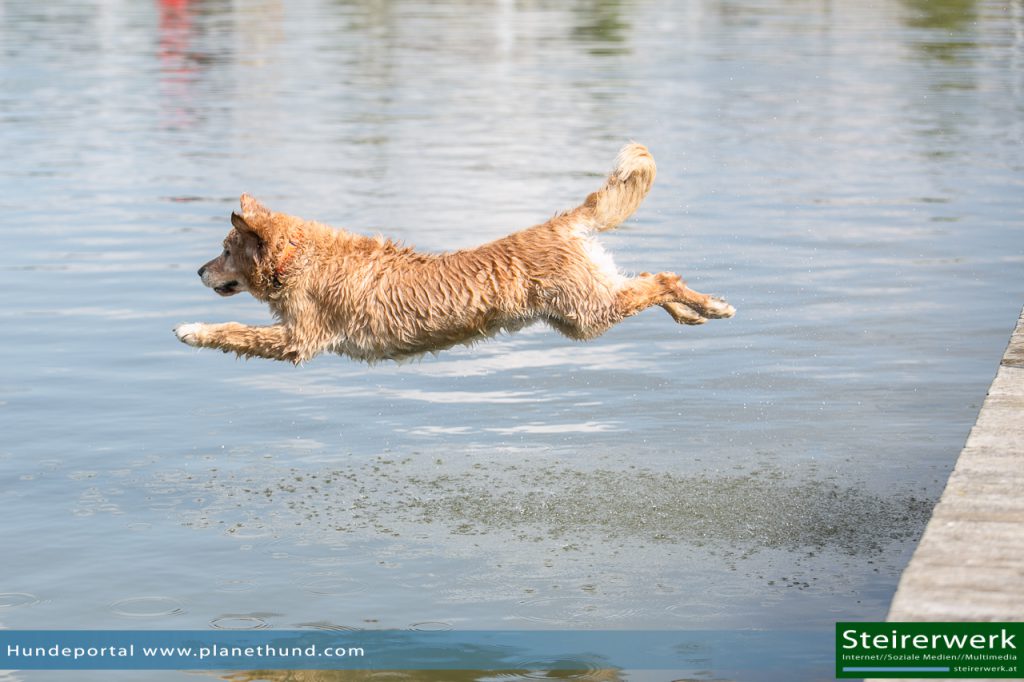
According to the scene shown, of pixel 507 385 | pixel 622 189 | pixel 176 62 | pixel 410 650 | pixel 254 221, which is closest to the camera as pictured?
pixel 410 650

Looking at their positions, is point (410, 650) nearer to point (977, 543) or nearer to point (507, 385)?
point (977, 543)

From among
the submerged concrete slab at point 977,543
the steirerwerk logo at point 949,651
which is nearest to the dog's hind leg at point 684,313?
the submerged concrete slab at point 977,543

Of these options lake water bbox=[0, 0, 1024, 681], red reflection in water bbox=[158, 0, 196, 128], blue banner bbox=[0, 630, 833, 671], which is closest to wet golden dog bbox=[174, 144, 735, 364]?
lake water bbox=[0, 0, 1024, 681]

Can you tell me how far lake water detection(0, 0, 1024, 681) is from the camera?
7.80m

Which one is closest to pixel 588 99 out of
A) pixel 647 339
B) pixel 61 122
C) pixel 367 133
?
pixel 367 133

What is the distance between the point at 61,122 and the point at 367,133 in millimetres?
4435

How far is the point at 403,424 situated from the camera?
10375 mm

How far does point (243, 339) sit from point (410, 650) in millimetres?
2100

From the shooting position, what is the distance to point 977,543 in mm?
5816

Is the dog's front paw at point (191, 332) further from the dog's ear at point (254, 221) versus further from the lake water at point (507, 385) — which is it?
the lake water at point (507, 385)

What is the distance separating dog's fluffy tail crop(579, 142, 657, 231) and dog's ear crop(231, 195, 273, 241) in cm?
162

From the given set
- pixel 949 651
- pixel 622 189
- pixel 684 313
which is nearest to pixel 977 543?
pixel 949 651

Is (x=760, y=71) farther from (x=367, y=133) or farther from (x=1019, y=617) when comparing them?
(x=1019, y=617)

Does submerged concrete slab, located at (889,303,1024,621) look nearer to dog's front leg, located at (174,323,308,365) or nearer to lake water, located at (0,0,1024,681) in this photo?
lake water, located at (0,0,1024,681)
